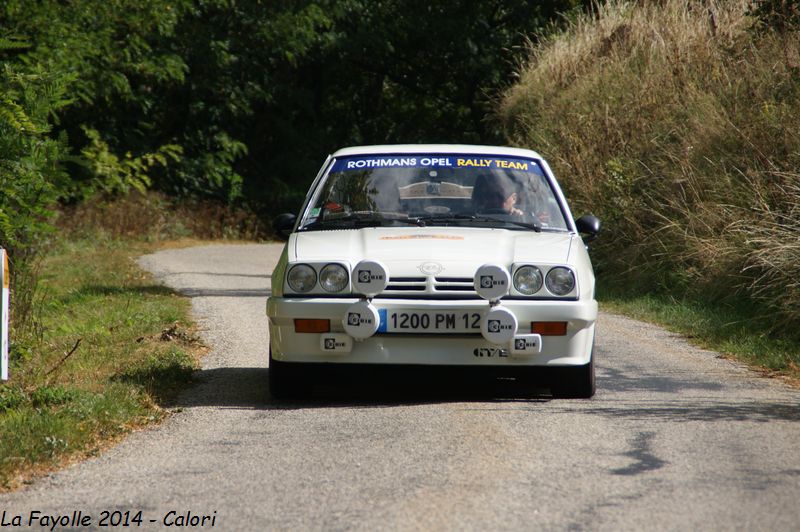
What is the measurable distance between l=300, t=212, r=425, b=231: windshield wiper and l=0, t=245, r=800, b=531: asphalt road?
1.11m

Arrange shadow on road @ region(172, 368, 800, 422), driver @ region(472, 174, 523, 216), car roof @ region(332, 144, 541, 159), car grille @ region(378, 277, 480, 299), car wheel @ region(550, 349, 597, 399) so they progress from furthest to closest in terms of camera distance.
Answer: car roof @ region(332, 144, 541, 159), driver @ region(472, 174, 523, 216), car wheel @ region(550, 349, 597, 399), car grille @ region(378, 277, 480, 299), shadow on road @ region(172, 368, 800, 422)

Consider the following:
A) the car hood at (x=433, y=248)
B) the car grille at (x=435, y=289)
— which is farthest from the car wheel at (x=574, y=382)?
the car grille at (x=435, y=289)

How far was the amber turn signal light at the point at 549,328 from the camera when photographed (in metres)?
7.20

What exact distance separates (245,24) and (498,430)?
2985 cm

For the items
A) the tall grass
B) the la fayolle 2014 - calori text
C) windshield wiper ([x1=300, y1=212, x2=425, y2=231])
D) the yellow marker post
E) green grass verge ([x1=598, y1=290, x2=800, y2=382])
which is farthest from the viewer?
the tall grass

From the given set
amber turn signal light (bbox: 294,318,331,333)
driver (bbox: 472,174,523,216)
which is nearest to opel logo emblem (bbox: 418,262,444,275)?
amber turn signal light (bbox: 294,318,331,333)

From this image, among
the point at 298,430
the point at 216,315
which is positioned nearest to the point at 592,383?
the point at 298,430

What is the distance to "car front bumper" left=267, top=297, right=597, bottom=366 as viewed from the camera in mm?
7148

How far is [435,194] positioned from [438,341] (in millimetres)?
1497

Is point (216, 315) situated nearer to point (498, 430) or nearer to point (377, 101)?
point (498, 430)

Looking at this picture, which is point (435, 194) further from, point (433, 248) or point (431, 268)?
point (431, 268)

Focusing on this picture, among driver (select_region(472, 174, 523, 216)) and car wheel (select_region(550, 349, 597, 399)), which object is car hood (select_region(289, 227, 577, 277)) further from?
car wheel (select_region(550, 349, 597, 399))

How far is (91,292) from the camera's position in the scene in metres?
15.1

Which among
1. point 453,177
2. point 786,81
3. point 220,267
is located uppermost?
point 786,81
